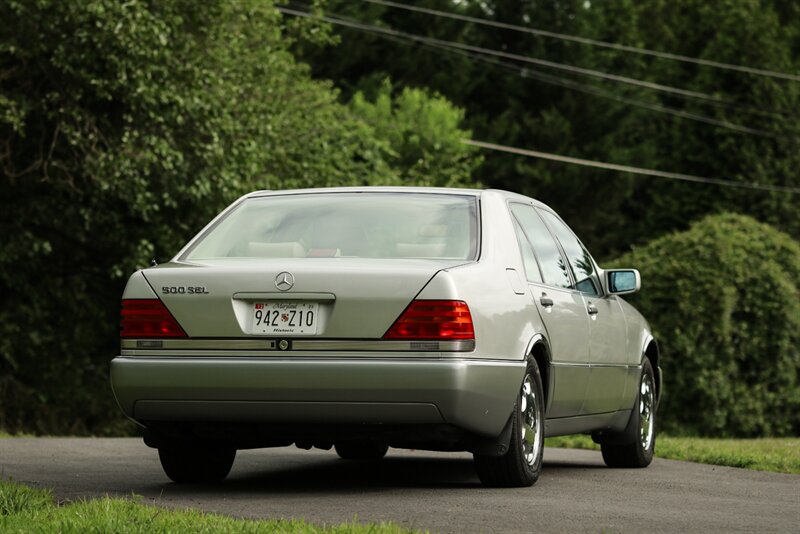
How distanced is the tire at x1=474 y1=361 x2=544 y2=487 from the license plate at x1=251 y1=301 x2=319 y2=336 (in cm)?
119

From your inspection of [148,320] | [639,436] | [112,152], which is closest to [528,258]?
[148,320]

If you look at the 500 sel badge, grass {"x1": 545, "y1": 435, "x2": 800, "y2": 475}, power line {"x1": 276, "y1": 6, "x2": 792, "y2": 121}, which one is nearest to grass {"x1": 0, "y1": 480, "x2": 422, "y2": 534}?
the 500 sel badge

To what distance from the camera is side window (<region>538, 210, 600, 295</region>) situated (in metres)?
9.95

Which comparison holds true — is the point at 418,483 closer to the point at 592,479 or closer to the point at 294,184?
the point at 592,479

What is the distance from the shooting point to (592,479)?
31.9 feet

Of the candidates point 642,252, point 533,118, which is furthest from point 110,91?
point 533,118

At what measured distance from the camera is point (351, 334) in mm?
7766

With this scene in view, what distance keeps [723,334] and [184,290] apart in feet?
43.5

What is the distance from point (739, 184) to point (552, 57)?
6691mm

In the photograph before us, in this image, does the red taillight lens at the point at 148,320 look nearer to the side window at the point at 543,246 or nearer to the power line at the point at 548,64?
the side window at the point at 543,246

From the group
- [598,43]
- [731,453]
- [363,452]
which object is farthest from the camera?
[598,43]

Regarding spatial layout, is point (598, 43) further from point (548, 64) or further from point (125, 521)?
point (125, 521)

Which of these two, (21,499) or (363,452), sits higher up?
(21,499)

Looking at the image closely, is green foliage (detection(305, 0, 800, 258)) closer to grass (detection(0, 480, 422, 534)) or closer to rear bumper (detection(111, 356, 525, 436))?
rear bumper (detection(111, 356, 525, 436))
